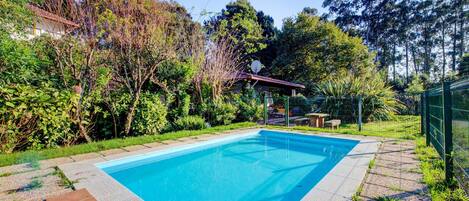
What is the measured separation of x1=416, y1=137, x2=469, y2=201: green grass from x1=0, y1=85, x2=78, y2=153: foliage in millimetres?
7811

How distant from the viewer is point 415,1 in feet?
94.9

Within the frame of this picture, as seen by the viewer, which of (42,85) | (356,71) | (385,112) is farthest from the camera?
(356,71)

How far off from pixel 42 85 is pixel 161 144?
3.51 m

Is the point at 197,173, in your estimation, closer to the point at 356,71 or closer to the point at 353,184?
the point at 353,184

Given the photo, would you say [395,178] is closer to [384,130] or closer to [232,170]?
[232,170]

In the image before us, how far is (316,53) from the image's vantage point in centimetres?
2136

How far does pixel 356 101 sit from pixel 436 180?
8.39m

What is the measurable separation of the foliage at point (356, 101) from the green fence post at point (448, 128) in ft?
26.9

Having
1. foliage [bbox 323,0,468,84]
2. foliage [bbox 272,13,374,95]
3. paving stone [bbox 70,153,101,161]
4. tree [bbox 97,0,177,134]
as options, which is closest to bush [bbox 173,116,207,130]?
tree [bbox 97,0,177,134]

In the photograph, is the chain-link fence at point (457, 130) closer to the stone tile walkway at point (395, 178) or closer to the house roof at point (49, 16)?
the stone tile walkway at point (395, 178)

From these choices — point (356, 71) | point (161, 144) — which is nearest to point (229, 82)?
point (161, 144)

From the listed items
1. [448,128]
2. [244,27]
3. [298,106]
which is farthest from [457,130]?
[244,27]

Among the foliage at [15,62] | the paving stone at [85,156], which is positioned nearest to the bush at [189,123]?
the paving stone at [85,156]

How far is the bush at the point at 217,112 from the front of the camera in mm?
11047
